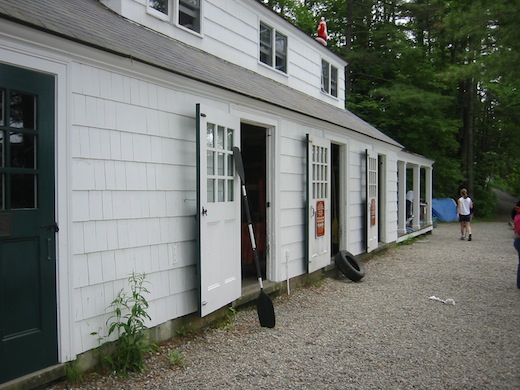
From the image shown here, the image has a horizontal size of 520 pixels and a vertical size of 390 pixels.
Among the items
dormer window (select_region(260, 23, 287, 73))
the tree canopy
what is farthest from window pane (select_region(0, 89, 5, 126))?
the tree canopy

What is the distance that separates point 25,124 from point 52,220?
71 centimetres

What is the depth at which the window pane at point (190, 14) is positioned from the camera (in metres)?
6.85

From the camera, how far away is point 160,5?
657cm

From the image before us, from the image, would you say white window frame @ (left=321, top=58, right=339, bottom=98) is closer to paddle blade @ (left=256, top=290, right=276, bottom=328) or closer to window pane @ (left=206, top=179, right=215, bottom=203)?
window pane @ (left=206, top=179, right=215, bottom=203)

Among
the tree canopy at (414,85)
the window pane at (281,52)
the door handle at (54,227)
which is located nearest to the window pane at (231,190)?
the door handle at (54,227)

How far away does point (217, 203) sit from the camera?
5395 mm

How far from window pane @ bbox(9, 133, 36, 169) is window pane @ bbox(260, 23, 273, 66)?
622cm

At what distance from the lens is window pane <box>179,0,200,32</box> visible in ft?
22.5

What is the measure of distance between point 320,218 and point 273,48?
134 inches

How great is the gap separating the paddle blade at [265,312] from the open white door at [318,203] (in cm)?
245

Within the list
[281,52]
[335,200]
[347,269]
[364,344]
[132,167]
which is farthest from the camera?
[335,200]

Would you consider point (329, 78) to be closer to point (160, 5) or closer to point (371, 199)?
point (371, 199)

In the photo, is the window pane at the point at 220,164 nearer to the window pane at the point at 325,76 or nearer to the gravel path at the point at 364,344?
the gravel path at the point at 364,344

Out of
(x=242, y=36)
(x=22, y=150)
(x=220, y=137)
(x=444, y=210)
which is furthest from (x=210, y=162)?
(x=444, y=210)
